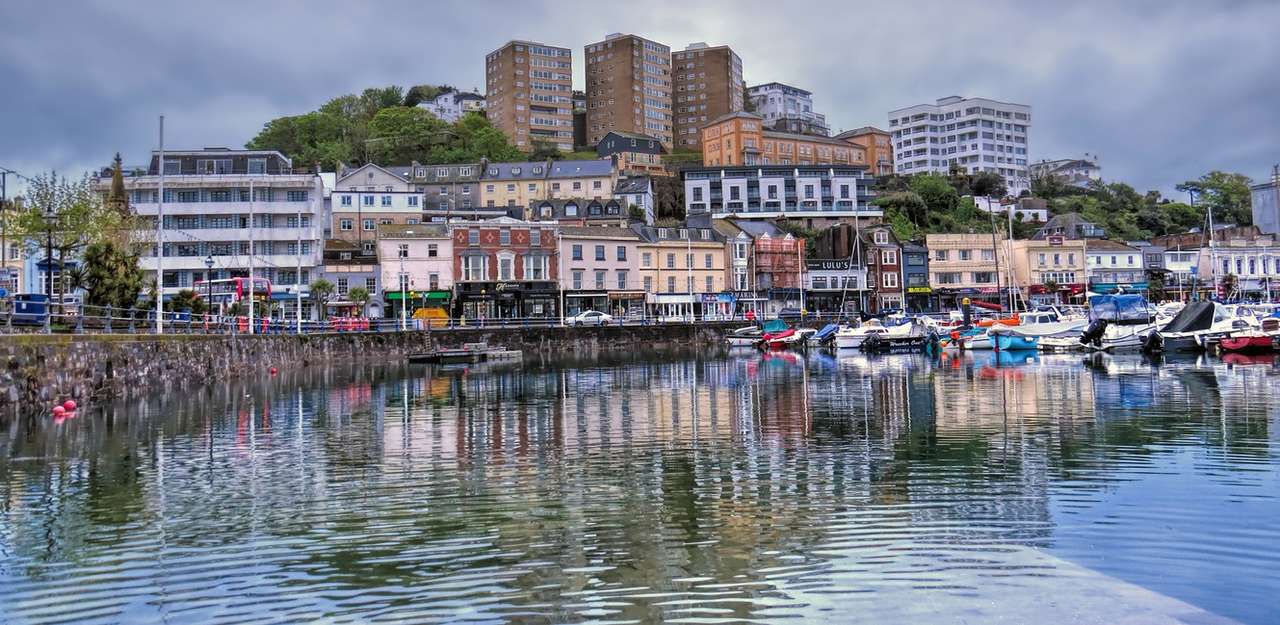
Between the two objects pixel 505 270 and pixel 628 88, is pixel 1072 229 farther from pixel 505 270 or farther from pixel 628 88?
pixel 628 88

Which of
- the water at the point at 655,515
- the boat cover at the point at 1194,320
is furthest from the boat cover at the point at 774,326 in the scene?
the water at the point at 655,515

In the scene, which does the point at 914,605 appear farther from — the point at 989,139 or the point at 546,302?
the point at 989,139

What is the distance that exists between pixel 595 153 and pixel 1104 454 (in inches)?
6086

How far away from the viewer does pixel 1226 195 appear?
15150cm

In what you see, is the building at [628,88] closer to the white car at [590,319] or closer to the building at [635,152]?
the building at [635,152]

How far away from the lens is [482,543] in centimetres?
1188

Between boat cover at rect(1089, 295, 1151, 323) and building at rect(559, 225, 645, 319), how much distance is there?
40.5m

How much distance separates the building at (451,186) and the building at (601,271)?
2230 centimetres

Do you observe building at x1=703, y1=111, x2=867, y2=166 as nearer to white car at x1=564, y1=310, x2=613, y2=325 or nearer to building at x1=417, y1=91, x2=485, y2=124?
building at x1=417, y1=91, x2=485, y2=124

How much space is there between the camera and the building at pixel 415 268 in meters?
86.3

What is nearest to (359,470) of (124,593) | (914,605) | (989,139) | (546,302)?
(124,593)

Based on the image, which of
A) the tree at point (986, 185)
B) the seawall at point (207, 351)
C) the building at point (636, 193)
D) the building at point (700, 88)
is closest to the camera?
the seawall at point (207, 351)

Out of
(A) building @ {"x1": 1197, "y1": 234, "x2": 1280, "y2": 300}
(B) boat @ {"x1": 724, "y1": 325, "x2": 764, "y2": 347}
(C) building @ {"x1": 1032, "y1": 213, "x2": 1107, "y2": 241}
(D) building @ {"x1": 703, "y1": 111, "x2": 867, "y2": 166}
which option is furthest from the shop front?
(A) building @ {"x1": 1197, "y1": 234, "x2": 1280, "y2": 300}

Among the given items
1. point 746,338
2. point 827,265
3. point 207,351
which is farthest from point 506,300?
point 207,351
